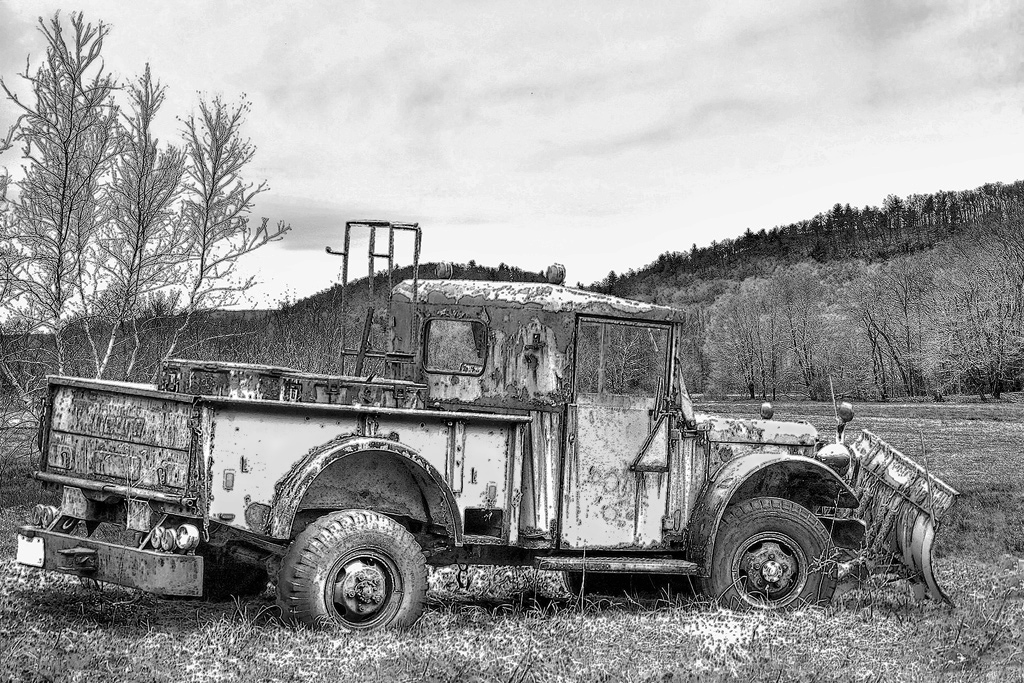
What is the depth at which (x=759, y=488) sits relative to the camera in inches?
307

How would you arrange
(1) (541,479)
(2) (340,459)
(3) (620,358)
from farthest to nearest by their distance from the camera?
(3) (620,358), (1) (541,479), (2) (340,459)

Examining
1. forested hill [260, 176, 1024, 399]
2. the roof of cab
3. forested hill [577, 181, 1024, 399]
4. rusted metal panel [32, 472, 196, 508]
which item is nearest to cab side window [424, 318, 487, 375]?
the roof of cab

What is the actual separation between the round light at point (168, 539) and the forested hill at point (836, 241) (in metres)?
126

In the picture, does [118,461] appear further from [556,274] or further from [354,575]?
[556,274]

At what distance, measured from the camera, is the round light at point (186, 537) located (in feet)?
18.6

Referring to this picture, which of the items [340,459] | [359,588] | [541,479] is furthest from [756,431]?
[359,588]

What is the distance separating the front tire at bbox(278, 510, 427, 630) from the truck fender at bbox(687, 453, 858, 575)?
2.13 meters

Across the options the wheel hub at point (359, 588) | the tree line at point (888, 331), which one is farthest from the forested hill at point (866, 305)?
the wheel hub at point (359, 588)

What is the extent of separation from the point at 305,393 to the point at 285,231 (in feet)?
30.2

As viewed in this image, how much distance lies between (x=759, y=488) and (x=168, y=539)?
436 cm

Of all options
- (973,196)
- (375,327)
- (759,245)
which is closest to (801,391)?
(759,245)

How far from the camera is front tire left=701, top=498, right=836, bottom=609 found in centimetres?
729

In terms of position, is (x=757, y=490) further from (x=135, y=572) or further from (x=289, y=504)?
(x=135, y=572)

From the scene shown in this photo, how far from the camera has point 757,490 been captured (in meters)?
7.80
